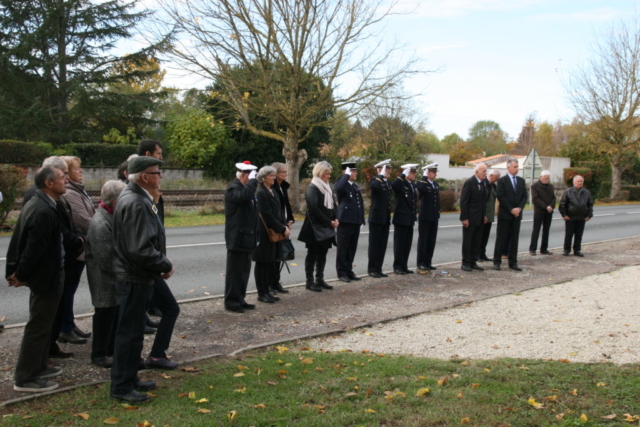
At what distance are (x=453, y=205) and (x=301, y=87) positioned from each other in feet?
34.3

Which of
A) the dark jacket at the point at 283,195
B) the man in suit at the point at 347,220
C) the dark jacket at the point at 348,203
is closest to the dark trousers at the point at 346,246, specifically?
the man in suit at the point at 347,220

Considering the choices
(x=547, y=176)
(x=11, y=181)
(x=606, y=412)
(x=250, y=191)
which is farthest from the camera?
(x=11, y=181)

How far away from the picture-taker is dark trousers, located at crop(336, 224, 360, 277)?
34.3 ft

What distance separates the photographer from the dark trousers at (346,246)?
34.3 ft

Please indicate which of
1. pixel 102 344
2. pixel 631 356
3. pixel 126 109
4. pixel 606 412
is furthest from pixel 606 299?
pixel 126 109

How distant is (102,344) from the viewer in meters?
5.70

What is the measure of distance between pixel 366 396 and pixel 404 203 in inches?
272

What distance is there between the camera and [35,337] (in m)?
4.98

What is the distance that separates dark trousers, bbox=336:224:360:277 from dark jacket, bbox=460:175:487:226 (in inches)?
110

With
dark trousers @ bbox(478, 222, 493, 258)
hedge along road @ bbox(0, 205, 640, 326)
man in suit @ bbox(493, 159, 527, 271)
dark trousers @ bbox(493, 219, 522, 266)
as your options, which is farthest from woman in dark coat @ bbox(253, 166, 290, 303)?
dark trousers @ bbox(478, 222, 493, 258)

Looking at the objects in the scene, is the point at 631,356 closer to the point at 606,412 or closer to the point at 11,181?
the point at 606,412

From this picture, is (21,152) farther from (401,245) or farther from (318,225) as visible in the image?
(318,225)

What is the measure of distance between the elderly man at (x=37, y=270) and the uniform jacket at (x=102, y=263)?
1.56 feet

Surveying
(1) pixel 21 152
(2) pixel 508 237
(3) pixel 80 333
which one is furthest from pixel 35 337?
Result: (1) pixel 21 152
